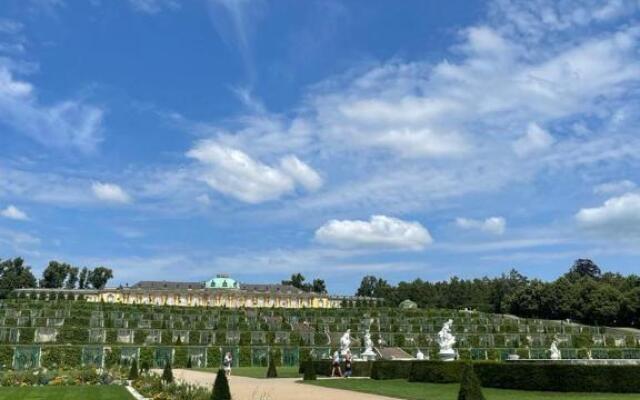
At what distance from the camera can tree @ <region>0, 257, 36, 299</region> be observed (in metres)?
140

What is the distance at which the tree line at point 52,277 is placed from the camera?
14151 cm

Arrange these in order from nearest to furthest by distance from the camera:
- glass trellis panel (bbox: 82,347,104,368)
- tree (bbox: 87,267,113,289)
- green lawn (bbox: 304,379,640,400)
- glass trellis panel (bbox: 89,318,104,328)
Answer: green lawn (bbox: 304,379,640,400) < glass trellis panel (bbox: 82,347,104,368) < glass trellis panel (bbox: 89,318,104,328) < tree (bbox: 87,267,113,289)

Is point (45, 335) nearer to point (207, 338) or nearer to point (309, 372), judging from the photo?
point (207, 338)

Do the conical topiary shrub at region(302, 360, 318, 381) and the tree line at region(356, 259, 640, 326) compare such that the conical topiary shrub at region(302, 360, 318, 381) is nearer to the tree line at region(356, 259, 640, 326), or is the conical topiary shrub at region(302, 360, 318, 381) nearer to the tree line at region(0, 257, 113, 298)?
the tree line at region(356, 259, 640, 326)

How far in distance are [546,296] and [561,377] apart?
301 ft

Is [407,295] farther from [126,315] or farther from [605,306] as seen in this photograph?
[126,315]

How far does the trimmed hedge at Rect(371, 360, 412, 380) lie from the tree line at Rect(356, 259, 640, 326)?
74.1 m

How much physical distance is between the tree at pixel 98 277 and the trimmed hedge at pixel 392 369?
144496 mm

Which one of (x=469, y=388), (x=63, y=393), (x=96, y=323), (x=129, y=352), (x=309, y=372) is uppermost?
(x=96, y=323)

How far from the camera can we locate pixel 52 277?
159 meters

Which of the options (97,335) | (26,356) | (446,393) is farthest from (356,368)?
(97,335)

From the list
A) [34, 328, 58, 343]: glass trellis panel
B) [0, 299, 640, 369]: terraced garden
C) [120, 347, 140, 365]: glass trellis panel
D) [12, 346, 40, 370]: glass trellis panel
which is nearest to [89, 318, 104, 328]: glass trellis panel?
[0, 299, 640, 369]: terraced garden

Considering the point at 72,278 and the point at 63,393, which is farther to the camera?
the point at 72,278

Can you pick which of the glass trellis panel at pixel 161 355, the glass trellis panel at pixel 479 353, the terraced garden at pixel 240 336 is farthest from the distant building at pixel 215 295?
the glass trellis panel at pixel 161 355
